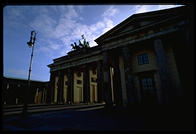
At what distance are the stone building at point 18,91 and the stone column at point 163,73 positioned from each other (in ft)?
74.2

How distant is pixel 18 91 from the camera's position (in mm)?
22625

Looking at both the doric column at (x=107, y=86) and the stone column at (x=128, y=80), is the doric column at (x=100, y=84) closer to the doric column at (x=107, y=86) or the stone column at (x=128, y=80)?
the doric column at (x=107, y=86)

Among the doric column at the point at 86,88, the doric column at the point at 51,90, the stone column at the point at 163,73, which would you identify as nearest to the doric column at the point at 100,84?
the doric column at the point at 86,88

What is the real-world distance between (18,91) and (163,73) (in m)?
26.3

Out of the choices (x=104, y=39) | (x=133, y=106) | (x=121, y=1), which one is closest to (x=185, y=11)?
(x=104, y=39)

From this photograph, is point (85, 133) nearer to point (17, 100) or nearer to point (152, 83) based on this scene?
point (152, 83)

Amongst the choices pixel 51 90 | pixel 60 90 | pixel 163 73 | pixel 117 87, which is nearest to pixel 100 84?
pixel 117 87

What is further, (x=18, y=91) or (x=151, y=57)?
(x=18, y=91)

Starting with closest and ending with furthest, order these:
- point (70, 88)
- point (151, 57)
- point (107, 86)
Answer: point (151, 57) → point (107, 86) → point (70, 88)

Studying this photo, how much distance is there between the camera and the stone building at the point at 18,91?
21.2 meters

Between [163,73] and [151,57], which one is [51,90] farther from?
[163,73]

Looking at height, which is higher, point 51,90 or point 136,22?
point 136,22

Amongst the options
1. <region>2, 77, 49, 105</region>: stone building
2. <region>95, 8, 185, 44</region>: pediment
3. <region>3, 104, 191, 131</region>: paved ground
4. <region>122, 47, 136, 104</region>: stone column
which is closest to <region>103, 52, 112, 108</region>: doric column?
<region>122, 47, 136, 104</region>: stone column

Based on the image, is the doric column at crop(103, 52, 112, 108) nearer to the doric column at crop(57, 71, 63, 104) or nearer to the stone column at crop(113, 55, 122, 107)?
the stone column at crop(113, 55, 122, 107)
